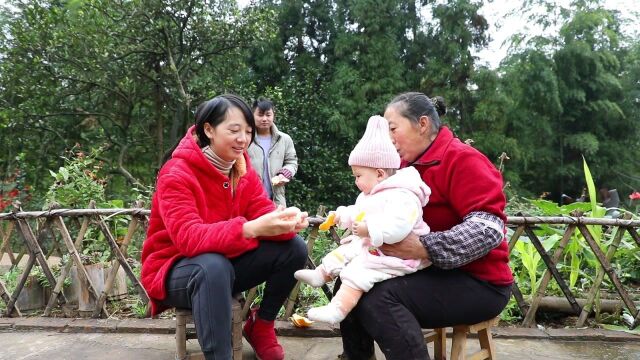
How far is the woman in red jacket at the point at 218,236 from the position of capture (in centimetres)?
191

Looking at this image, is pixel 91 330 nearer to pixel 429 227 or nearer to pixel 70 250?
pixel 70 250

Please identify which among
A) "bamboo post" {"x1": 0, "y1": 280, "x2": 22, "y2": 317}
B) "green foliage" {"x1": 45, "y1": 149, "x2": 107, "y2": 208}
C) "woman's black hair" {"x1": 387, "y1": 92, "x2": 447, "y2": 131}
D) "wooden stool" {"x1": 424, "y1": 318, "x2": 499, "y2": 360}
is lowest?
"bamboo post" {"x1": 0, "y1": 280, "x2": 22, "y2": 317}

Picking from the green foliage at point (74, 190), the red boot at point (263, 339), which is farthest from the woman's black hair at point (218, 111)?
the green foliage at point (74, 190)

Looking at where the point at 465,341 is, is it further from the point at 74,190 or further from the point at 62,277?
the point at 74,190

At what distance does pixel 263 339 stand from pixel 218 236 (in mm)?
755

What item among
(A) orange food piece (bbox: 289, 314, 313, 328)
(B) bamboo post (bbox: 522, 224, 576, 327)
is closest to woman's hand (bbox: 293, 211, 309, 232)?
(A) orange food piece (bbox: 289, 314, 313, 328)

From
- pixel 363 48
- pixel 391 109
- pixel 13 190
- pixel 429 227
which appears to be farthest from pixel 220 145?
pixel 363 48

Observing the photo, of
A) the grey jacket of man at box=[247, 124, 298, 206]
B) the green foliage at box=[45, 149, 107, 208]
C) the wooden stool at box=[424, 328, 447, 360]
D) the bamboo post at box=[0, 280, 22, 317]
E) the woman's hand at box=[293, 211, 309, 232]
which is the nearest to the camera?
the woman's hand at box=[293, 211, 309, 232]

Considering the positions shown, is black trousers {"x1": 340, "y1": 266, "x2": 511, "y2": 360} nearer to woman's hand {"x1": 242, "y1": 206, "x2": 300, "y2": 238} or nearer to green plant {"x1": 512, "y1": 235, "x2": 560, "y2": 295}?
woman's hand {"x1": 242, "y1": 206, "x2": 300, "y2": 238}

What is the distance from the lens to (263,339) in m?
2.42

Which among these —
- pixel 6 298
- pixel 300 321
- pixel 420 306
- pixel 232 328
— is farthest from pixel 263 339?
pixel 6 298

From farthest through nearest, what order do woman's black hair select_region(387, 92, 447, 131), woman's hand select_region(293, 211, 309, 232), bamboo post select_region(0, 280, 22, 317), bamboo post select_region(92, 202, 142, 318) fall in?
bamboo post select_region(0, 280, 22, 317)
bamboo post select_region(92, 202, 142, 318)
woman's hand select_region(293, 211, 309, 232)
woman's black hair select_region(387, 92, 447, 131)

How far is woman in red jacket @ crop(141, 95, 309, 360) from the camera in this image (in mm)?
1914

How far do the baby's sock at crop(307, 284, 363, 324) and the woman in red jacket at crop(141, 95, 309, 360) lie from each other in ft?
1.16
